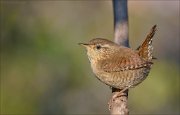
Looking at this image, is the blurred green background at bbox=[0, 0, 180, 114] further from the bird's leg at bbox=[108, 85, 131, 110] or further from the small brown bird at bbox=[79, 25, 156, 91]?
the bird's leg at bbox=[108, 85, 131, 110]

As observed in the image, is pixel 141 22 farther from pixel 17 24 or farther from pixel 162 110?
pixel 17 24

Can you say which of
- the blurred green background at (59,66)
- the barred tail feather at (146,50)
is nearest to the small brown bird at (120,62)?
the barred tail feather at (146,50)

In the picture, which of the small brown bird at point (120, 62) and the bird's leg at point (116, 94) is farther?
the small brown bird at point (120, 62)

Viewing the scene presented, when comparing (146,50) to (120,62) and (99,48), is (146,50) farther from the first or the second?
(99,48)

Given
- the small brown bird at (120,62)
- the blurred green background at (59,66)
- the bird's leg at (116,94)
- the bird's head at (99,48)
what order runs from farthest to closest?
the blurred green background at (59,66) < the bird's head at (99,48) < the small brown bird at (120,62) < the bird's leg at (116,94)

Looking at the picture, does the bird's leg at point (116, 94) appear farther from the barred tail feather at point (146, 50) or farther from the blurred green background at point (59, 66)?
the blurred green background at point (59, 66)

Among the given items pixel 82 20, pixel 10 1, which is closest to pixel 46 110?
pixel 10 1

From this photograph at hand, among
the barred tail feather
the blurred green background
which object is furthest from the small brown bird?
the blurred green background
